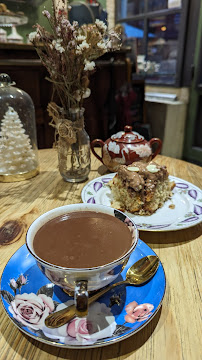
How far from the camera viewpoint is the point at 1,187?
1.00 metres

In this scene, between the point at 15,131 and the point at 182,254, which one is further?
the point at 15,131

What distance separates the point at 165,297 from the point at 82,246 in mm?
201

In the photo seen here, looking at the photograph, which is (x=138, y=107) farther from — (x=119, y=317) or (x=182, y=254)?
(x=119, y=317)

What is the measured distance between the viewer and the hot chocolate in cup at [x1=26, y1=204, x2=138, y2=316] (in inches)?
16.7

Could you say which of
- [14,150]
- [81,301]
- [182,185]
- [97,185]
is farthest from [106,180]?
[81,301]

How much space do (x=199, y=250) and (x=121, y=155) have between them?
0.49 meters

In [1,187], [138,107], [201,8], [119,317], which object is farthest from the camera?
[138,107]

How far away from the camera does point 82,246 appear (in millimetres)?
479

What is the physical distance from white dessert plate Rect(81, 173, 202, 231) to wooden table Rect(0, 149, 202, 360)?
0.03 metres

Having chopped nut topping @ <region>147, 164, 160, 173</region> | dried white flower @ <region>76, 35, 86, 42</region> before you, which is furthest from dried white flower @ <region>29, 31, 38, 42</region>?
chopped nut topping @ <region>147, 164, 160, 173</region>

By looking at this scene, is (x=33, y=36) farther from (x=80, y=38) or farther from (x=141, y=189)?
(x=141, y=189)

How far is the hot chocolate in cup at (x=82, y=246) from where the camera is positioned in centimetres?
42

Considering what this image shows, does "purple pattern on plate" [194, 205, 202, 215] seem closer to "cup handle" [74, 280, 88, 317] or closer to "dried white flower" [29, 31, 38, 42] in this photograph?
"cup handle" [74, 280, 88, 317]

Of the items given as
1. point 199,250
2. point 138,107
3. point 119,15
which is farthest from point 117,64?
point 199,250
